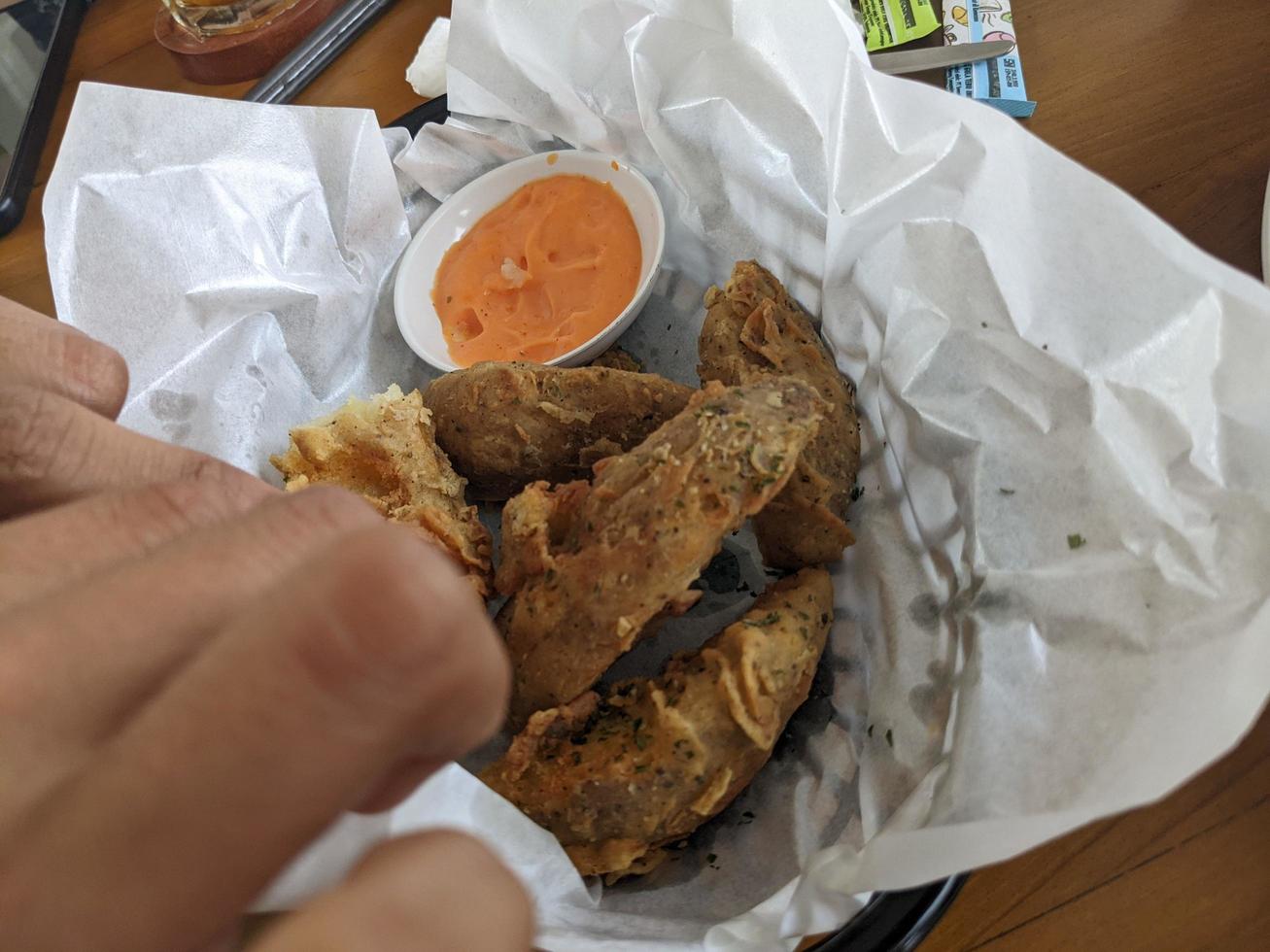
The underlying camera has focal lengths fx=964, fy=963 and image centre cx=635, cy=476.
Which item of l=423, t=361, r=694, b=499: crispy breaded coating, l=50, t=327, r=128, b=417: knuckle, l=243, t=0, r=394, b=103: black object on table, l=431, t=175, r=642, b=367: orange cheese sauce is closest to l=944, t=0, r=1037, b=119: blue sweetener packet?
l=431, t=175, r=642, b=367: orange cheese sauce

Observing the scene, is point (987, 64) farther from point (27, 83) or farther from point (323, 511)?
point (27, 83)

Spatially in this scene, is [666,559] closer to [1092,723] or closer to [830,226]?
[1092,723]

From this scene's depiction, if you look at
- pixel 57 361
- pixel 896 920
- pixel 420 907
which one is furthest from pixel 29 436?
pixel 896 920

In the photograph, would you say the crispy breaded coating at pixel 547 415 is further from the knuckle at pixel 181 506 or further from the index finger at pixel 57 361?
the knuckle at pixel 181 506

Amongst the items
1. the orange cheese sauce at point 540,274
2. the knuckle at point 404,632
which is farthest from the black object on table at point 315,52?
the knuckle at point 404,632

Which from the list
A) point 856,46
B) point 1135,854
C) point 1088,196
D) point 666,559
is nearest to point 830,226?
point 856,46

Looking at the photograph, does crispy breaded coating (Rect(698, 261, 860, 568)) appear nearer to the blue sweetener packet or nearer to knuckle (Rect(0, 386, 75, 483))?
the blue sweetener packet
